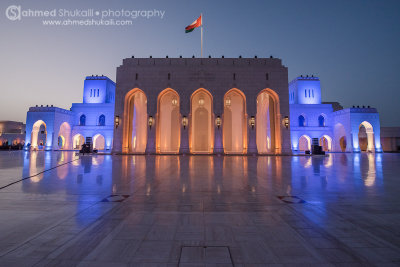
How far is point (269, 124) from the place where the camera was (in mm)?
26750

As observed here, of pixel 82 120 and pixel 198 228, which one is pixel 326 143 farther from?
pixel 82 120

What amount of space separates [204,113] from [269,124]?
10.1 metres

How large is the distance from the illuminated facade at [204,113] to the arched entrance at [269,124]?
0.41 ft

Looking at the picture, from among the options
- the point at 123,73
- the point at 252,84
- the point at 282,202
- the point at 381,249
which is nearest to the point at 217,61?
the point at 252,84

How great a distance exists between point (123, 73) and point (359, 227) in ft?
83.7

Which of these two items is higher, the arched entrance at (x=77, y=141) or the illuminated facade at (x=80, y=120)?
the illuminated facade at (x=80, y=120)

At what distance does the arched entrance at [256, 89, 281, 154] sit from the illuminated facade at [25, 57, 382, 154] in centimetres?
12

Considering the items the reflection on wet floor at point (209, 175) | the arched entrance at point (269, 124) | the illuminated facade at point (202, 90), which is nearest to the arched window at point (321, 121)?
the arched entrance at point (269, 124)

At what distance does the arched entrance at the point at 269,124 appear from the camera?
77.0 feet

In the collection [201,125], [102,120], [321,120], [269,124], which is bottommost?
[269,124]

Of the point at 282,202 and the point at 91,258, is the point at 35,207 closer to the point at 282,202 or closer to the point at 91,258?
the point at 91,258

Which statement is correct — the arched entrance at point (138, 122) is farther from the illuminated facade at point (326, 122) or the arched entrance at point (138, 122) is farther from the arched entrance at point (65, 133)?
the illuminated facade at point (326, 122)

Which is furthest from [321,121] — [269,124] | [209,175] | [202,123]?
[209,175]

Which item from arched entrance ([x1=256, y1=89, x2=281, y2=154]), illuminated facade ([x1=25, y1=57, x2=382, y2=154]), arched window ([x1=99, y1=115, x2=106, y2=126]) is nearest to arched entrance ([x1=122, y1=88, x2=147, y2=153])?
illuminated facade ([x1=25, y1=57, x2=382, y2=154])
